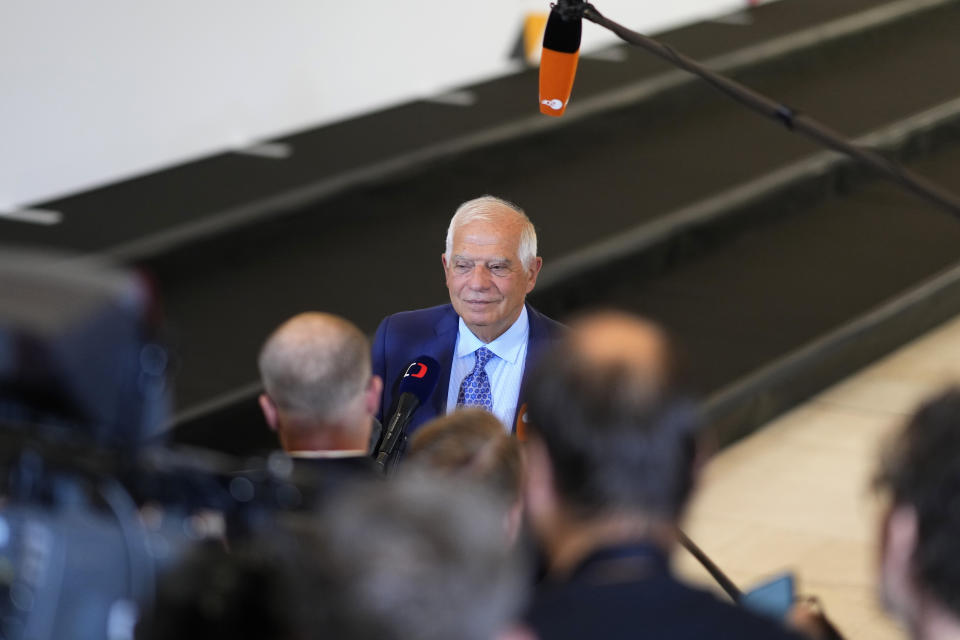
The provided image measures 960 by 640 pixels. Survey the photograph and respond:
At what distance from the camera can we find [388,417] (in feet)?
8.87

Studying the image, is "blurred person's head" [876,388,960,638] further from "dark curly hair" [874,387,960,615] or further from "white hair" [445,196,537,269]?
"white hair" [445,196,537,269]

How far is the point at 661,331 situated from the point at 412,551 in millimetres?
497

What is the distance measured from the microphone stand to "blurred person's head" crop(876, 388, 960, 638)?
73 centimetres

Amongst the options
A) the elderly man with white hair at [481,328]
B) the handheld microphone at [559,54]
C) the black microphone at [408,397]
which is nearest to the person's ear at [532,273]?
the elderly man with white hair at [481,328]

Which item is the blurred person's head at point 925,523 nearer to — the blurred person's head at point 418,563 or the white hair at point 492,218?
the blurred person's head at point 418,563

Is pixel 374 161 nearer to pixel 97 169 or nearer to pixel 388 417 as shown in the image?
pixel 97 169

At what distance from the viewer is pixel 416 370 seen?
2818 mm

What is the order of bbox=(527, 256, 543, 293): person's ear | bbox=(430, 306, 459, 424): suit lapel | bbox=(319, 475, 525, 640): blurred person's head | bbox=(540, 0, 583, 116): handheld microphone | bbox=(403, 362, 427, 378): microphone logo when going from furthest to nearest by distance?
bbox=(527, 256, 543, 293): person's ear → bbox=(430, 306, 459, 424): suit lapel → bbox=(403, 362, 427, 378): microphone logo → bbox=(540, 0, 583, 116): handheld microphone → bbox=(319, 475, 525, 640): blurred person's head

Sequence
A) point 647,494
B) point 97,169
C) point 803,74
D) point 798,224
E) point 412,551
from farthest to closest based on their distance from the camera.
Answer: point 803,74
point 798,224
point 97,169
point 647,494
point 412,551

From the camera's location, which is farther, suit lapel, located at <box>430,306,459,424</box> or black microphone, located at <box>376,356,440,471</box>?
suit lapel, located at <box>430,306,459,424</box>

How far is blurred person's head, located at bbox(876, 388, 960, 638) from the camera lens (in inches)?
52.9

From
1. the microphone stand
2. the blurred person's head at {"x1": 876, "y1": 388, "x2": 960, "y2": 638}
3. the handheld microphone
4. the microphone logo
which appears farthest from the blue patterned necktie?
the blurred person's head at {"x1": 876, "y1": 388, "x2": 960, "y2": 638}

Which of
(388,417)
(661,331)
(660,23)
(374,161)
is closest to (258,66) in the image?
(374,161)

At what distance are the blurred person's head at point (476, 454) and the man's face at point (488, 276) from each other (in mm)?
849
